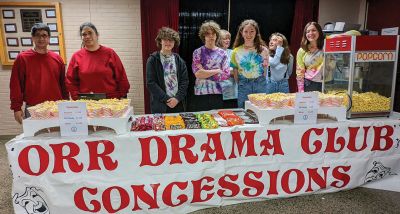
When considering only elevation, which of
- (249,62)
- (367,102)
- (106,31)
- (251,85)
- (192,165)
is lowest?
(192,165)

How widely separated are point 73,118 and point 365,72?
7.51 feet

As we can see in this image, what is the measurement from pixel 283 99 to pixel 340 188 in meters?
0.90

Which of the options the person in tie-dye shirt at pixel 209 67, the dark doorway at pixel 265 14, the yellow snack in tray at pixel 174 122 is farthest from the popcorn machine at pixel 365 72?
the dark doorway at pixel 265 14

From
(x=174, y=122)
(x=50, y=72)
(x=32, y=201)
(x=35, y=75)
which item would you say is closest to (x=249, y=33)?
(x=174, y=122)

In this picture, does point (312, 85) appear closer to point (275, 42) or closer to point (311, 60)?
point (311, 60)

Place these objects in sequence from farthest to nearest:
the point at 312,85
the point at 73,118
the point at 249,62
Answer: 1. the point at 312,85
2. the point at 249,62
3. the point at 73,118

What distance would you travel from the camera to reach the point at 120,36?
4.11 meters

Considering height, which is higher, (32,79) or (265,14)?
(265,14)

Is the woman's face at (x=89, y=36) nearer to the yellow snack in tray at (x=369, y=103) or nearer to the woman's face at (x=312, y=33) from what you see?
the woman's face at (x=312, y=33)

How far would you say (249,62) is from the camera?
2605mm

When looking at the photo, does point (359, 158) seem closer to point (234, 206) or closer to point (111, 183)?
point (234, 206)

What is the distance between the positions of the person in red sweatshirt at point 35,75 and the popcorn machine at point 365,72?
8.02 ft

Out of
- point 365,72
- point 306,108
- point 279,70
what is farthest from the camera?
point 279,70

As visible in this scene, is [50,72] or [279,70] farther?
[279,70]
